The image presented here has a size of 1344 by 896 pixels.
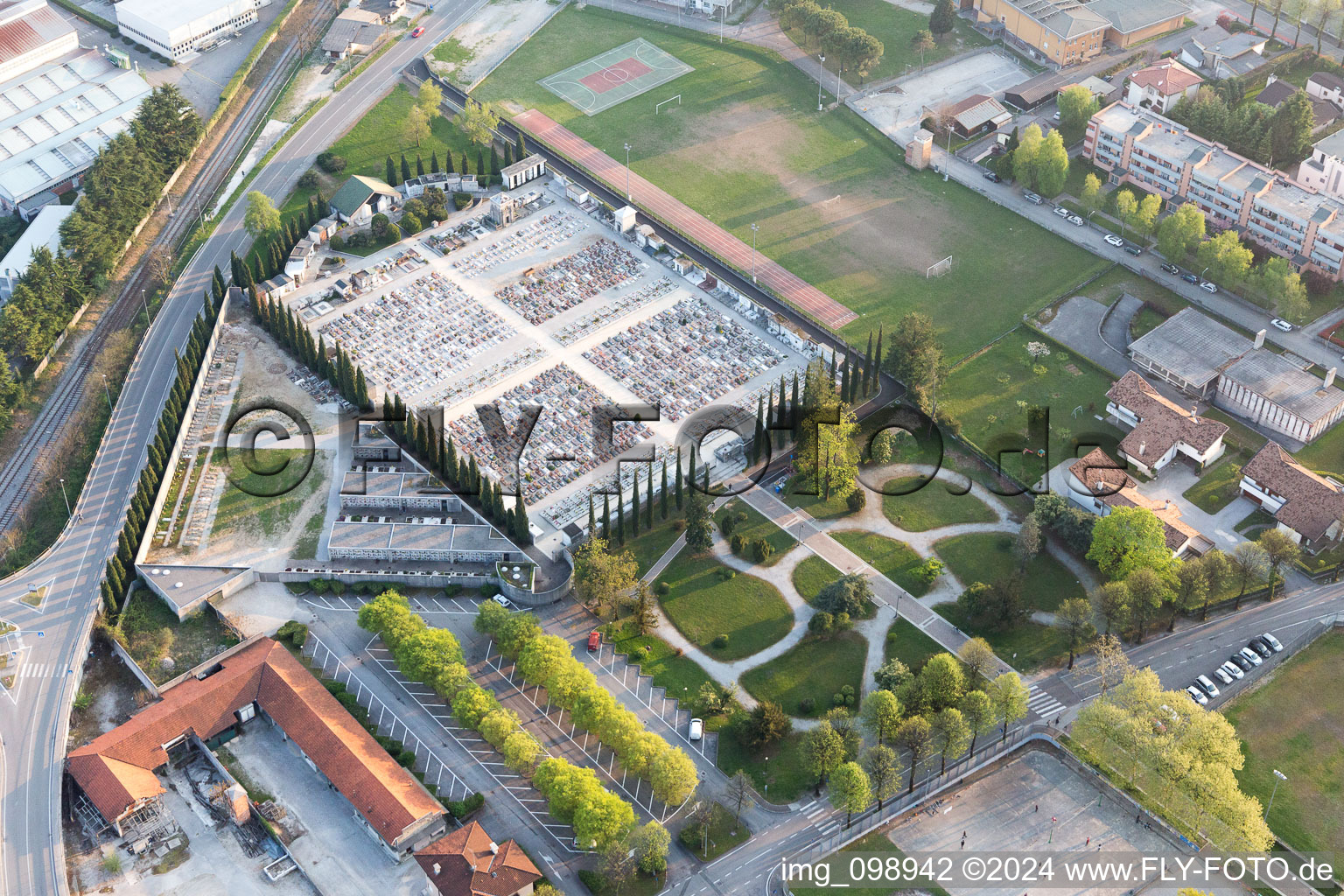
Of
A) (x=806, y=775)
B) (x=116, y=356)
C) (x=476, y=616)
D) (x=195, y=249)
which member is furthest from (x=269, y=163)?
(x=806, y=775)

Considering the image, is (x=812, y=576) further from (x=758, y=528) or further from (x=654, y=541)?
(x=654, y=541)

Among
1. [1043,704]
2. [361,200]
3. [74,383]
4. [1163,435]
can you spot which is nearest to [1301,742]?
[1043,704]

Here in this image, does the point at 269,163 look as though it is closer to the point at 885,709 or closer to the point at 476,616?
the point at 476,616

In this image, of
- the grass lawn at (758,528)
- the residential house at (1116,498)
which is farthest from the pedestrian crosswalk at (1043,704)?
the grass lawn at (758,528)

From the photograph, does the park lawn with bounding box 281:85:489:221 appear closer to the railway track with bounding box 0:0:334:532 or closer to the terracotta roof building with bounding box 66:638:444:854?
the railway track with bounding box 0:0:334:532

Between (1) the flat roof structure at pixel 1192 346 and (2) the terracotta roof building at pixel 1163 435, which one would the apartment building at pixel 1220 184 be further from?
(2) the terracotta roof building at pixel 1163 435

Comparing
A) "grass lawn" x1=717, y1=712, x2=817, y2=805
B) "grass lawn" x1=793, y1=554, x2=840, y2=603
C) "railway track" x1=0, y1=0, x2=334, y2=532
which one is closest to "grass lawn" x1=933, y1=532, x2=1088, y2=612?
"grass lawn" x1=793, y1=554, x2=840, y2=603
